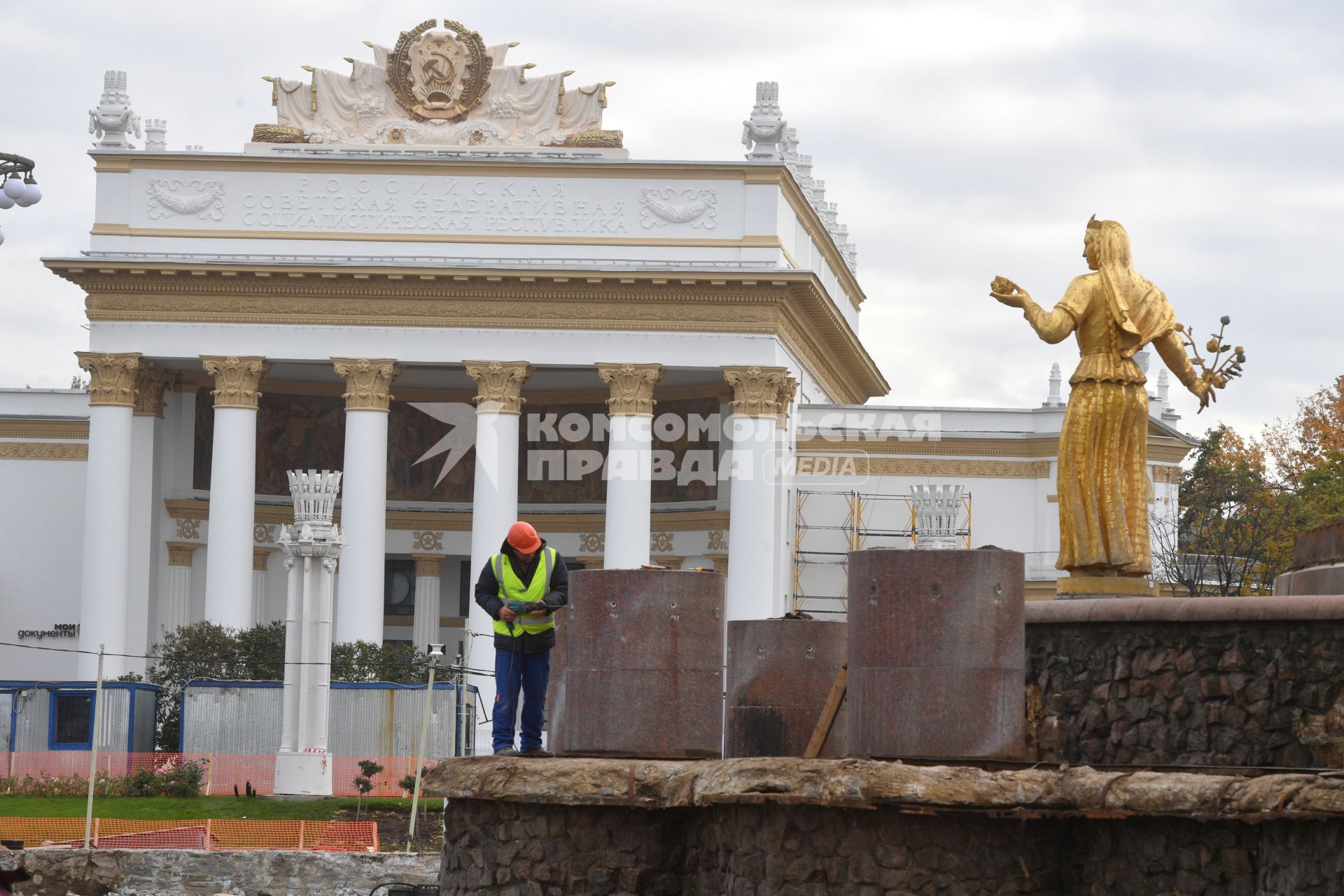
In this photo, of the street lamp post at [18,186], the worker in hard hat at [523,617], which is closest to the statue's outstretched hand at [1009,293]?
the worker in hard hat at [523,617]

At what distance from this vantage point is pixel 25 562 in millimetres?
54594

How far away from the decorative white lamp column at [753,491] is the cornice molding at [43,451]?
17021 mm

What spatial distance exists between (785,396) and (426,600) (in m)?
11.2

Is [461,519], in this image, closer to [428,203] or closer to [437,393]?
[437,393]

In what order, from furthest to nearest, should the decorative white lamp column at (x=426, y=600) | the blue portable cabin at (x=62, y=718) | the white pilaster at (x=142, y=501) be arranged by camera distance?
the decorative white lamp column at (x=426, y=600)
the white pilaster at (x=142, y=501)
the blue portable cabin at (x=62, y=718)

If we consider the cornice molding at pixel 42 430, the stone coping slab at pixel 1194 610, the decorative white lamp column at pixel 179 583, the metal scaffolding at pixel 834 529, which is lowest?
the stone coping slab at pixel 1194 610

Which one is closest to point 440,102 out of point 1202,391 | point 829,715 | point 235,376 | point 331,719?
point 235,376

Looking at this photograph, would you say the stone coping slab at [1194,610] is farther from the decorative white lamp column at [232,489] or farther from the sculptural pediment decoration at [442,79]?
the sculptural pediment decoration at [442,79]

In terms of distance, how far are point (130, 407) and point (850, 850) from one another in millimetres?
40521

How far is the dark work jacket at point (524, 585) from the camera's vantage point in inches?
623

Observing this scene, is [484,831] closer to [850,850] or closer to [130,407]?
[850,850]

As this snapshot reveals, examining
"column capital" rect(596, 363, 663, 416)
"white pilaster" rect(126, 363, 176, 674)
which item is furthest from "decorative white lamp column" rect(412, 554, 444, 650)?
"column capital" rect(596, 363, 663, 416)

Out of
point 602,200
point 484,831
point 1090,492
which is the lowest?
point 484,831

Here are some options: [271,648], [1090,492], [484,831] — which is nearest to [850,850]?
[484,831]
